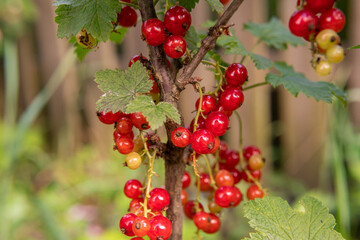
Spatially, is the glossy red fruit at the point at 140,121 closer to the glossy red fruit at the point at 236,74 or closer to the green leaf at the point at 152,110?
the green leaf at the point at 152,110

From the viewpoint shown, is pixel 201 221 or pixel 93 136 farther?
pixel 93 136

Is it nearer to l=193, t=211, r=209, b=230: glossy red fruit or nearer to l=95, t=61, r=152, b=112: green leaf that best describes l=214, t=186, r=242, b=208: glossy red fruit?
l=193, t=211, r=209, b=230: glossy red fruit

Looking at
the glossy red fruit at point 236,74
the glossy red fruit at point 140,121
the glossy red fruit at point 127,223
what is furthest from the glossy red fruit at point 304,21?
the glossy red fruit at point 127,223

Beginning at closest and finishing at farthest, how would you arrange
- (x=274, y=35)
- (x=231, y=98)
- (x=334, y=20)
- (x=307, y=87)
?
(x=334, y=20) < (x=231, y=98) < (x=307, y=87) < (x=274, y=35)

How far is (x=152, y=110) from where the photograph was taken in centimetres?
41

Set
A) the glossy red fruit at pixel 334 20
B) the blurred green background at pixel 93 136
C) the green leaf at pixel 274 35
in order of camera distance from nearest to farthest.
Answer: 1. the glossy red fruit at pixel 334 20
2. the green leaf at pixel 274 35
3. the blurred green background at pixel 93 136

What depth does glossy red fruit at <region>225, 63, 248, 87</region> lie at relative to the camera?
1.58ft

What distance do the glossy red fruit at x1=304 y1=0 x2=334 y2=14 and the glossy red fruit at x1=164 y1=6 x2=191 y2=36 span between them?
0.48 ft

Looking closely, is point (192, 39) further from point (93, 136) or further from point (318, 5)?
point (93, 136)

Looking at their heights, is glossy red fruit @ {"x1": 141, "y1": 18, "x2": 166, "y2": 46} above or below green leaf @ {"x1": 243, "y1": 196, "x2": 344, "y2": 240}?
above

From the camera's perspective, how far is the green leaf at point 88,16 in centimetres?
44

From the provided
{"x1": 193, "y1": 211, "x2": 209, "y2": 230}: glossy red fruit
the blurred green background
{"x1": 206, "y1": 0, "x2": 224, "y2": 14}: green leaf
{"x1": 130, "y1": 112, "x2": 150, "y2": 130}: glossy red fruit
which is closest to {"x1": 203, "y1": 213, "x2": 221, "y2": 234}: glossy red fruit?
{"x1": 193, "y1": 211, "x2": 209, "y2": 230}: glossy red fruit

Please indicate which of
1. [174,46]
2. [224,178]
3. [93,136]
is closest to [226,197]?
[224,178]

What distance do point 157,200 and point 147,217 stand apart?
0.03 meters
